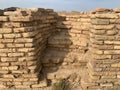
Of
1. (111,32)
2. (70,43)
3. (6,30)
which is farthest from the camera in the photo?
(70,43)

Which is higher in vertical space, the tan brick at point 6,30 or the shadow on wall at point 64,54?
the tan brick at point 6,30

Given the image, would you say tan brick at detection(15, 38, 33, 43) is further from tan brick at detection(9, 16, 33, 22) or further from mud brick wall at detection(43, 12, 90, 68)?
mud brick wall at detection(43, 12, 90, 68)

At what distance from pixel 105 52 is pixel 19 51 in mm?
1649

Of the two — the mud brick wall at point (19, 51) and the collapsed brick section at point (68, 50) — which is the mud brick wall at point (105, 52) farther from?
the mud brick wall at point (19, 51)

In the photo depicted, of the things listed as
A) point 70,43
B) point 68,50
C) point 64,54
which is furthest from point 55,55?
point 70,43

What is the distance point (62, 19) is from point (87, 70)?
1660 mm

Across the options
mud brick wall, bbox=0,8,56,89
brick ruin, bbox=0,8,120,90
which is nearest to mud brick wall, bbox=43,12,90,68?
brick ruin, bbox=0,8,120,90

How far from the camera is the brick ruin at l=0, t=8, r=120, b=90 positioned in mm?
4344

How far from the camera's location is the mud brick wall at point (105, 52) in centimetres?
430

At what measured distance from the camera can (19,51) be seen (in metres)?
4.50

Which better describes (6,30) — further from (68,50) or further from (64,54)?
(68,50)

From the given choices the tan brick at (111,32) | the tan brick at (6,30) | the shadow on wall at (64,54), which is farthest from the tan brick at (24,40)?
the tan brick at (111,32)

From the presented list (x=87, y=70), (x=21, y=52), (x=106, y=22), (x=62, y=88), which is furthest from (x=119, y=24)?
(x=21, y=52)

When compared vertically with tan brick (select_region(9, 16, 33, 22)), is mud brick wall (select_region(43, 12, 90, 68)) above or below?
below
